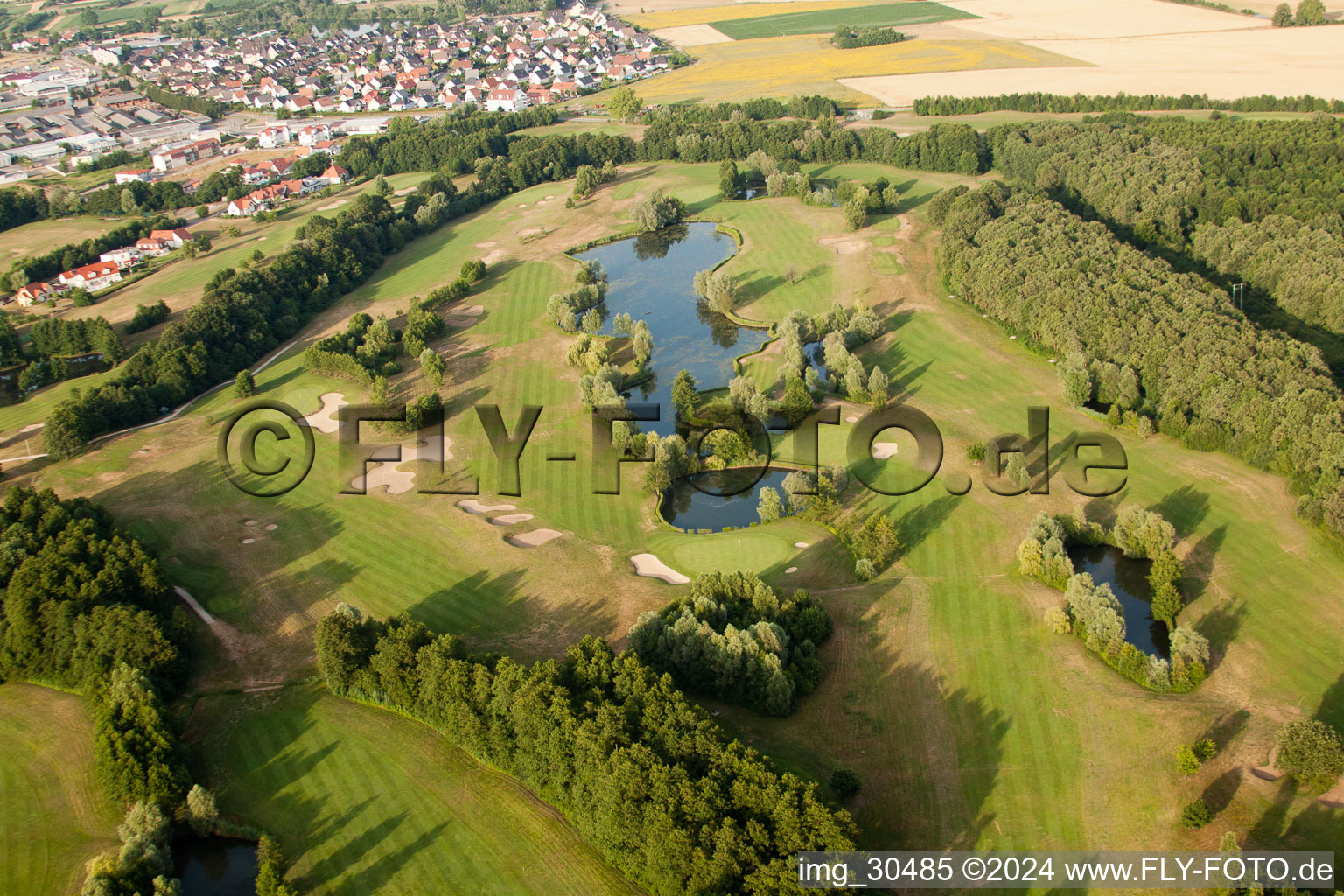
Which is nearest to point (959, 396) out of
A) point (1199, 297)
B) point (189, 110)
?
point (1199, 297)

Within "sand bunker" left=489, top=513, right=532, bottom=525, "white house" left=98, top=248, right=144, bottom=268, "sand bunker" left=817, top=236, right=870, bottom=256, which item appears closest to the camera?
"sand bunker" left=489, top=513, right=532, bottom=525

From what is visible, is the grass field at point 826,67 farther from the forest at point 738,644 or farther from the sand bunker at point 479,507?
the forest at point 738,644

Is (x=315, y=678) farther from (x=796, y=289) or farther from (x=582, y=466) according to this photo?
(x=796, y=289)

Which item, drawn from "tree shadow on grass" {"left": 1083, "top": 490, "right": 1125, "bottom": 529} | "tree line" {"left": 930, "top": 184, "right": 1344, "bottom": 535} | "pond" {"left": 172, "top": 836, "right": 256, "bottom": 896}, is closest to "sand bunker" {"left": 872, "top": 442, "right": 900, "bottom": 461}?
"tree shadow on grass" {"left": 1083, "top": 490, "right": 1125, "bottom": 529}

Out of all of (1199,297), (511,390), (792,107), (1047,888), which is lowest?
(1047,888)

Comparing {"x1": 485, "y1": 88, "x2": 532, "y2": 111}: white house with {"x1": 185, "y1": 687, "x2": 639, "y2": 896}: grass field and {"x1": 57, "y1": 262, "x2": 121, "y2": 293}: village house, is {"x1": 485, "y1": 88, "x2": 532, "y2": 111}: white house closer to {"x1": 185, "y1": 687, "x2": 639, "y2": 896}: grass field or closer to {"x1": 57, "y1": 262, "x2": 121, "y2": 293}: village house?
{"x1": 57, "y1": 262, "x2": 121, "y2": 293}: village house

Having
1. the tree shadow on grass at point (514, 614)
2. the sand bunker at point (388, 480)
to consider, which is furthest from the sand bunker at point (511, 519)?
the sand bunker at point (388, 480)
